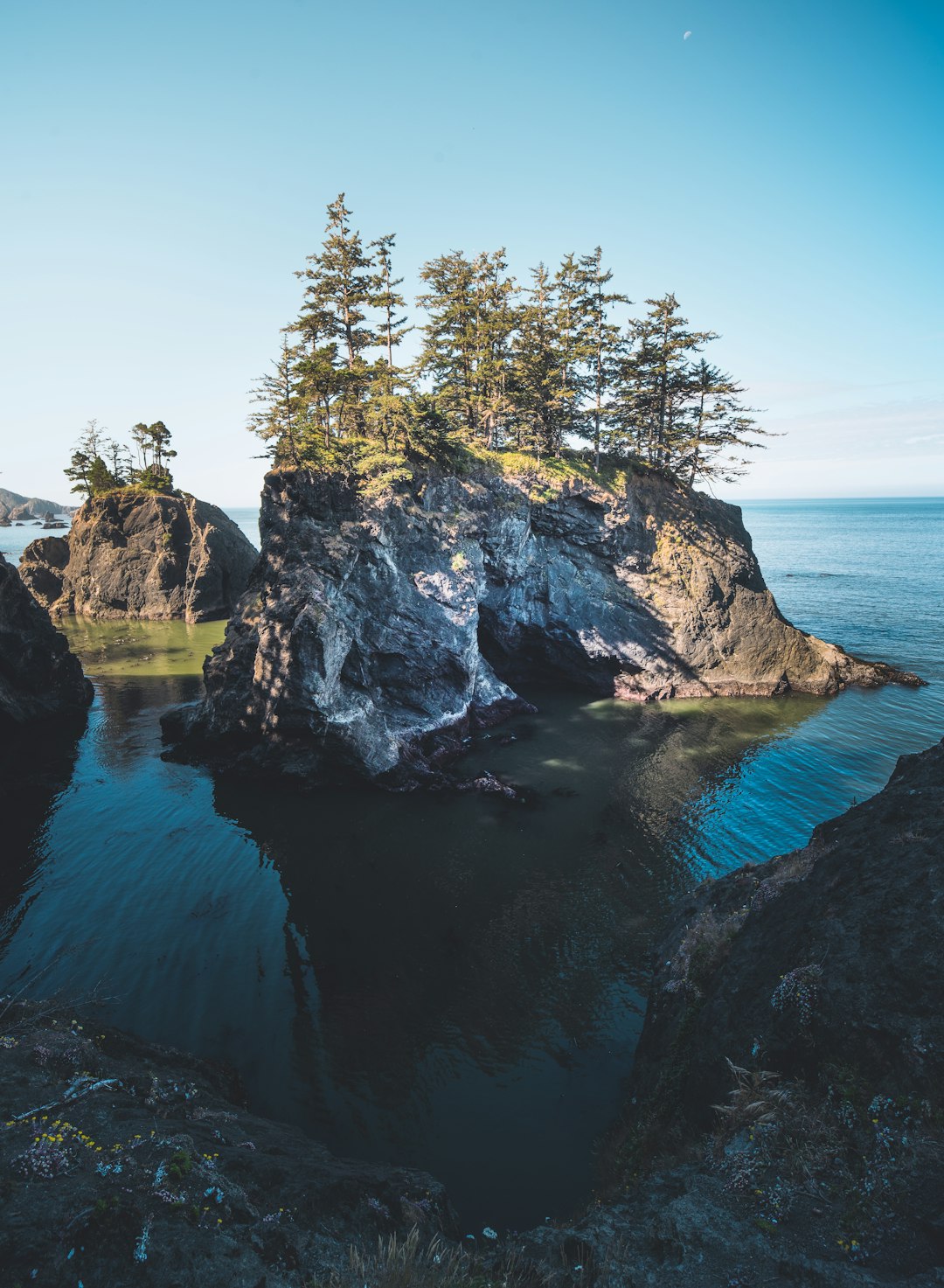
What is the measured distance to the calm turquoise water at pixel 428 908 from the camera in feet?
40.9

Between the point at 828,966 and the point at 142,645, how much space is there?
55.3 meters

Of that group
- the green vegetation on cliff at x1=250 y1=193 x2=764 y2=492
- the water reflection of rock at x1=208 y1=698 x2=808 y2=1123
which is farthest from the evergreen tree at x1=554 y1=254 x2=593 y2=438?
the water reflection of rock at x1=208 y1=698 x2=808 y2=1123

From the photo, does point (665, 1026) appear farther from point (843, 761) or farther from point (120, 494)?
point (120, 494)

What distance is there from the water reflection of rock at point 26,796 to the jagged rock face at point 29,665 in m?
1.28

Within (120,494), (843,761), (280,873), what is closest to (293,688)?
(280,873)

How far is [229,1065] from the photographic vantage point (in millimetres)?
12922

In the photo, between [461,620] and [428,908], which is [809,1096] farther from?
[461,620]

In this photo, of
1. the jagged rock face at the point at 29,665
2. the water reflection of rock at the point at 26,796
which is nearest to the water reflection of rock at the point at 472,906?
the water reflection of rock at the point at 26,796

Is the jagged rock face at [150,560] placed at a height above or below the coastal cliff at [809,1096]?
above

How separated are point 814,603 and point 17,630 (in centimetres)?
7077

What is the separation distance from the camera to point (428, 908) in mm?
18453

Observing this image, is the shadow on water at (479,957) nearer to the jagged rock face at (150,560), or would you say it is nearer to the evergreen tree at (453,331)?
the evergreen tree at (453,331)

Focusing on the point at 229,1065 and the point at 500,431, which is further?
the point at 500,431

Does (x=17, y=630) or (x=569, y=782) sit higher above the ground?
(x=17, y=630)
